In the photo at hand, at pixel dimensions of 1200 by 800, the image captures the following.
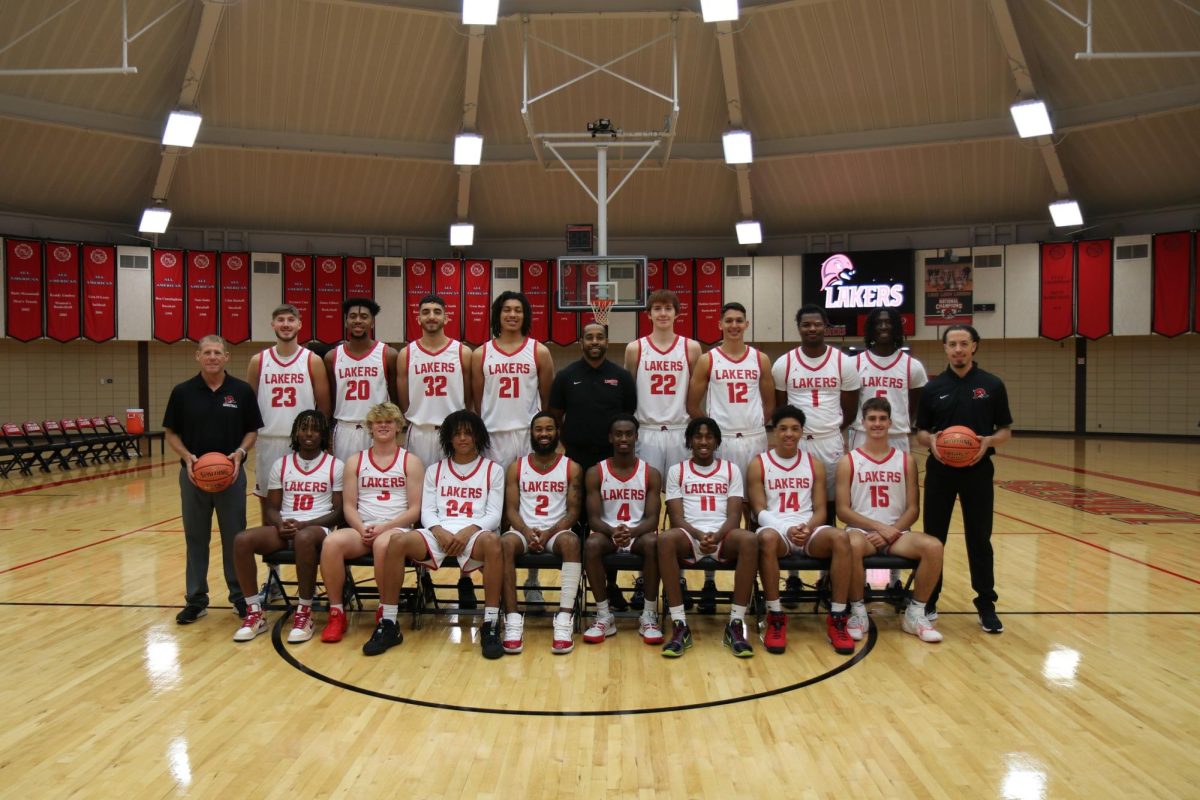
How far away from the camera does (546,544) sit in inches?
181

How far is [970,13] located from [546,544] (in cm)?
1212

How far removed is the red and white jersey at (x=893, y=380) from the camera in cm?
530

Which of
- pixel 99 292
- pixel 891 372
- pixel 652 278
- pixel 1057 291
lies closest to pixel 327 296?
pixel 99 292

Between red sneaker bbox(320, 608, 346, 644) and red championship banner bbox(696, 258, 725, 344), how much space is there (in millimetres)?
13586

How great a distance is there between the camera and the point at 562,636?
434 centimetres

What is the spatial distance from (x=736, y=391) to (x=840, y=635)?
62.1 inches

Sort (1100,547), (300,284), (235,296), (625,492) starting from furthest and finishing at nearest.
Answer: (300,284) < (235,296) < (1100,547) < (625,492)

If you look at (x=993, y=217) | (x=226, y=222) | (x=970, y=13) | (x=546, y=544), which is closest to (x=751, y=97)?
(x=970, y=13)

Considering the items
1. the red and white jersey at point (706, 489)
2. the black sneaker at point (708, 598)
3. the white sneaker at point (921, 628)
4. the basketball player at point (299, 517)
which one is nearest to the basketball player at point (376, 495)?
the basketball player at point (299, 517)

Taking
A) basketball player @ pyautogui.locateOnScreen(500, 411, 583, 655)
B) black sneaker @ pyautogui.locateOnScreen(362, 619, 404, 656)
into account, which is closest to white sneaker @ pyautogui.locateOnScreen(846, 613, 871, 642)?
basketball player @ pyautogui.locateOnScreen(500, 411, 583, 655)

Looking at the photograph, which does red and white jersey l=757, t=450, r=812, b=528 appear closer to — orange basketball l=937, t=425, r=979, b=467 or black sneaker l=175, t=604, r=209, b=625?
orange basketball l=937, t=425, r=979, b=467

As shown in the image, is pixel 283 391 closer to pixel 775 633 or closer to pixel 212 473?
pixel 212 473

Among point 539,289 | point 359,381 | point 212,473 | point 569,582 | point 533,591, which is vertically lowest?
point 533,591

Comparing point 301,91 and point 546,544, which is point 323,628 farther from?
point 301,91
